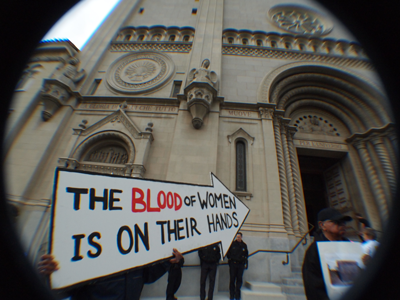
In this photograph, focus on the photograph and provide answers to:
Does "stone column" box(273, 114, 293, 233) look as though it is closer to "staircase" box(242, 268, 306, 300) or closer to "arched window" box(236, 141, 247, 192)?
"arched window" box(236, 141, 247, 192)

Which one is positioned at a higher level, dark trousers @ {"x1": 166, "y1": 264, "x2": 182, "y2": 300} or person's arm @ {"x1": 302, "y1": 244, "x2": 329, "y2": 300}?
person's arm @ {"x1": 302, "y1": 244, "x2": 329, "y2": 300}

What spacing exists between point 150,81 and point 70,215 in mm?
9519

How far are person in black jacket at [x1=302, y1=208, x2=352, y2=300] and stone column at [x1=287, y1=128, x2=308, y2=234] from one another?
556 centimetres

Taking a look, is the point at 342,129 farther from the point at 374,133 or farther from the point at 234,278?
the point at 234,278

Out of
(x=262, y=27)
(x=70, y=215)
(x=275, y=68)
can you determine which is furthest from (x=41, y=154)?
(x=262, y=27)

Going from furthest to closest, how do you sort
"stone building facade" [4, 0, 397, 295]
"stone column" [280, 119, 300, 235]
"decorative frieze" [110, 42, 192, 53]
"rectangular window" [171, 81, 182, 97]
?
"decorative frieze" [110, 42, 192, 53]
"rectangular window" [171, 81, 182, 97]
"stone column" [280, 119, 300, 235]
"stone building facade" [4, 0, 397, 295]

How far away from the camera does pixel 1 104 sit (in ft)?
4.19

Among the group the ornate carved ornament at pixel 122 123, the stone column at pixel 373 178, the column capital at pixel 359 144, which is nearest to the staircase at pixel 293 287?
the stone column at pixel 373 178

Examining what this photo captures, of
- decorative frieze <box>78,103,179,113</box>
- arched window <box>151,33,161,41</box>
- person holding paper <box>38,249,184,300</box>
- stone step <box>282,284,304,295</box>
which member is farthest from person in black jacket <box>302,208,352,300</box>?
arched window <box>151,33,161,41</box>

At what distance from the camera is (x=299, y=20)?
14188 mm

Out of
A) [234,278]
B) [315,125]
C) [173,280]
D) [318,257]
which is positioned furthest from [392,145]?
[173,280]

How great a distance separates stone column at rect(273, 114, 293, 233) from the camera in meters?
5.94

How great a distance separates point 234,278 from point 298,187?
5237mm

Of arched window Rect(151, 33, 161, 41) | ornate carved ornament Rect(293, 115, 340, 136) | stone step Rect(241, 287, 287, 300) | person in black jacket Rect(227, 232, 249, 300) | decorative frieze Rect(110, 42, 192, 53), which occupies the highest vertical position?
arched window Rect(151, 33, 161, 41)
